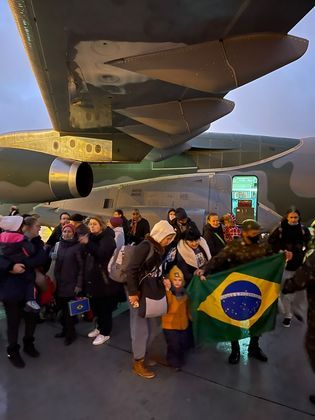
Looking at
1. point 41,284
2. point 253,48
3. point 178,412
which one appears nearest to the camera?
point 178,412

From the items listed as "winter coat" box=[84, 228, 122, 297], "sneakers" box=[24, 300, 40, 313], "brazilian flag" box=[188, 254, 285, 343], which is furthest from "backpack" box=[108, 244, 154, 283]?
"sneakers" box=[24, 300, 40, 313]

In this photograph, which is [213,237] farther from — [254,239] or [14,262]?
[14,262]

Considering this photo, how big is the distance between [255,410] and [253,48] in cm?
356

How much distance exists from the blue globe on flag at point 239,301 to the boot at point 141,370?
3.61 ft

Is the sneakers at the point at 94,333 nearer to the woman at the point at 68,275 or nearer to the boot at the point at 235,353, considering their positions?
the woman at the point at 68,275

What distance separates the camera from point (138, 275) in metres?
3.24

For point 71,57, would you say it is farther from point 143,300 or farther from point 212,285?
point 212,285

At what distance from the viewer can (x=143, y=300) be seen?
127 inches

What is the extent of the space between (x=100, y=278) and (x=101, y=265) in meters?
0.17

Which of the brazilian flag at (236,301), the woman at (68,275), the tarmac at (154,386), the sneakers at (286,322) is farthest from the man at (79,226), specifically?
the sneakers at (286,322)

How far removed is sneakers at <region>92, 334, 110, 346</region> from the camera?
3975 mm

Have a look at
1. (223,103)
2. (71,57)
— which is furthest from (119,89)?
(223,103)

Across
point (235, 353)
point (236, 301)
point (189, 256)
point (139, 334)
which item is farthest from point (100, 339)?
point (236, 301)

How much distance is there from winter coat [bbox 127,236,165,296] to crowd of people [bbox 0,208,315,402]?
0.01m
